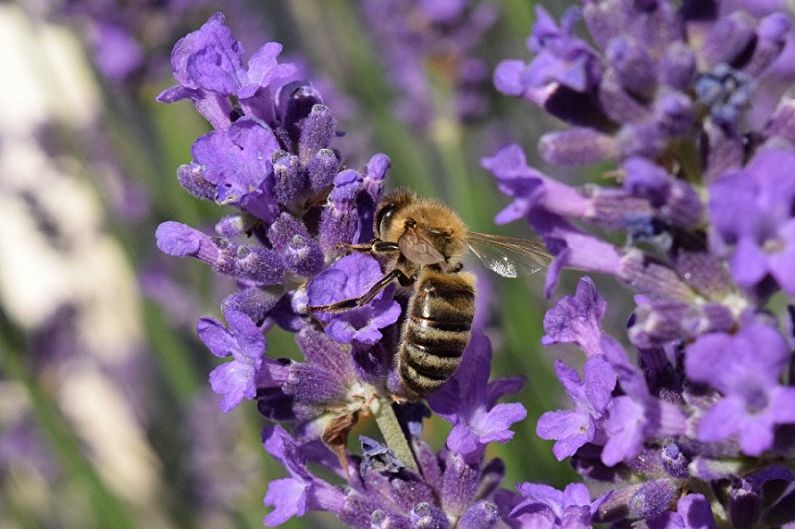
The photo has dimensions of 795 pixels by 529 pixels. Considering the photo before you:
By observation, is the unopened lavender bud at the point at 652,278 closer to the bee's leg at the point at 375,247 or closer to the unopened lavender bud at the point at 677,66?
the unopened lavender bud at the point at 677,66

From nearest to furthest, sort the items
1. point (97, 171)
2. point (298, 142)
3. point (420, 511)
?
1. point (420, 511)
2. point (298, 142)
3. point (97, 171)

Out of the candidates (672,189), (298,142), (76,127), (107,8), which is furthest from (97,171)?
(672,189)

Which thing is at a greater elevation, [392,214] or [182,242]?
[182,242]

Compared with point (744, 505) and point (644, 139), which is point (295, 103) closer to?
point (644, 139)

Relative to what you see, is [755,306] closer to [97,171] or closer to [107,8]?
[107,8]

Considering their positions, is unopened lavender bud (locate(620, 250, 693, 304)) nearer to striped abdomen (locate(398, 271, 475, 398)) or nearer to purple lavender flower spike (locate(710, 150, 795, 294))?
purple lavender flower spike (locate(710, 150, 795, 294))

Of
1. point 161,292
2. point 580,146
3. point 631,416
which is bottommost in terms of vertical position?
point 161,292

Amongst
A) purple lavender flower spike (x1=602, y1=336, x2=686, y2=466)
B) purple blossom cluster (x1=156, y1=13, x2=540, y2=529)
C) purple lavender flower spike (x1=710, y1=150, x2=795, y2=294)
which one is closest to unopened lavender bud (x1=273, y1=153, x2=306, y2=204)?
purple blossom cluster (x1=156, y1=13, x2=540, y2=529)

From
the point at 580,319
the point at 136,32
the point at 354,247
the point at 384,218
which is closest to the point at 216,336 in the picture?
the point at 354,247
